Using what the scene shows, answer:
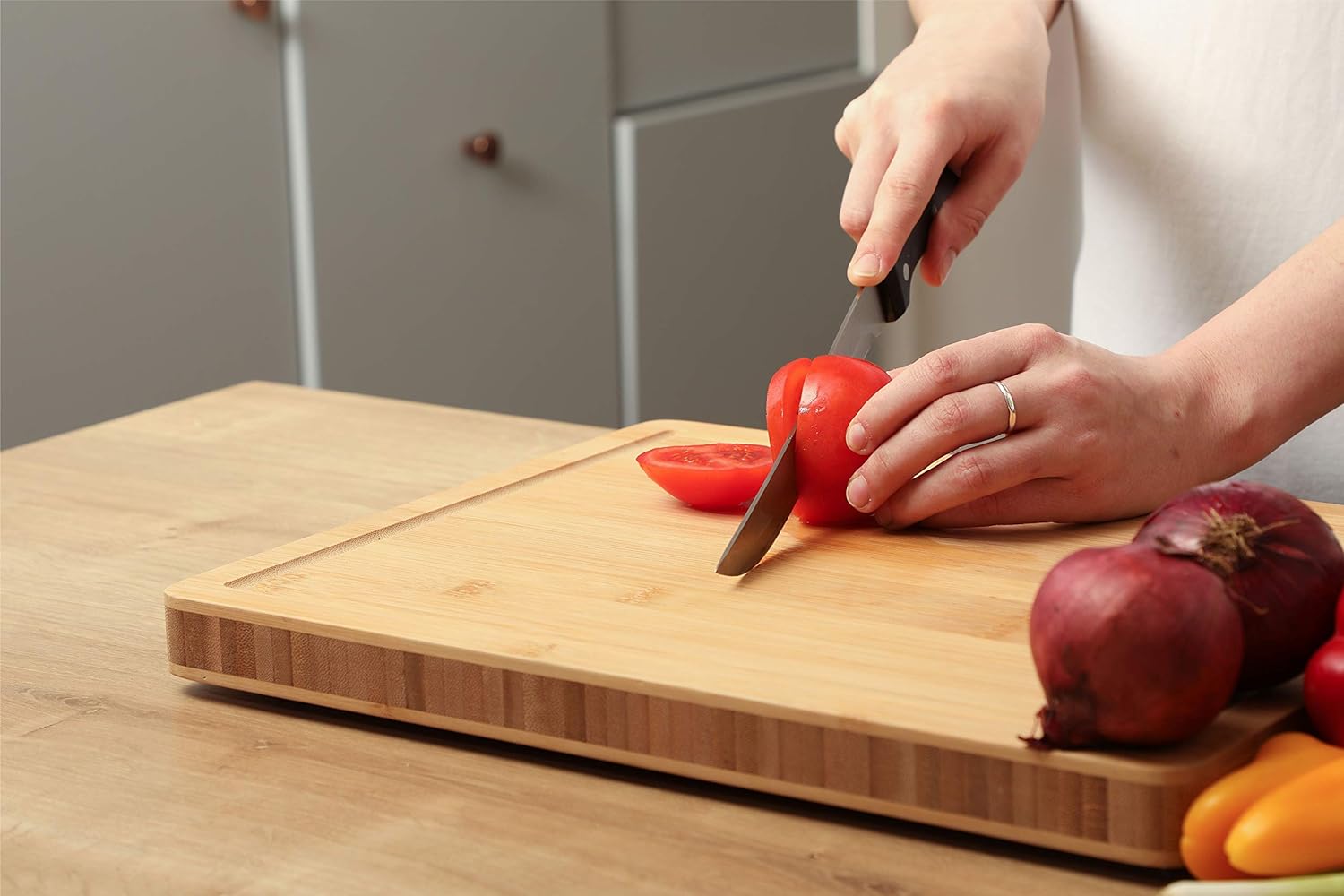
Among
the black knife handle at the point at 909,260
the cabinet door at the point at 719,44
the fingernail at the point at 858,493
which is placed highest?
the cabinet door at the point at 719,44

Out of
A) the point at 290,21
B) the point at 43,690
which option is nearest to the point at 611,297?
the point at 290,21

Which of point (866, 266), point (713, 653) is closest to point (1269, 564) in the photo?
point (713, 653)

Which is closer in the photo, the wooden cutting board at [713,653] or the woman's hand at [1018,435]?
the wooden cutting board at [713,653]

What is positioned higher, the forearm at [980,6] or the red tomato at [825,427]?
the forearm at [980,6]

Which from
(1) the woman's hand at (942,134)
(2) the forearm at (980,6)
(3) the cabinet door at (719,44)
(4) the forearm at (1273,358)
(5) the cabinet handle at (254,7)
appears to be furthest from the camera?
(3) the cabinet door at (719,44)

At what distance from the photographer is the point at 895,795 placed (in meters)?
0.68

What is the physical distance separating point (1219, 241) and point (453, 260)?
1.39 meters

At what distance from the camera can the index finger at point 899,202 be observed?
1.11 m

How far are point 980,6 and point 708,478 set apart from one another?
609mm

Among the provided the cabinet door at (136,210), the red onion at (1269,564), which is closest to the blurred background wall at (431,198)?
the cabinet door at (136,210)

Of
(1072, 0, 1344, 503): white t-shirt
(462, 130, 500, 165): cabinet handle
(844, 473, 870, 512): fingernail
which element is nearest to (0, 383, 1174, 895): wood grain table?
(844, 473, 870, 512): fingernail

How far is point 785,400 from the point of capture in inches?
40.2

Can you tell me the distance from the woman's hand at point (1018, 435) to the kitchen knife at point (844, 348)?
0.05 metres

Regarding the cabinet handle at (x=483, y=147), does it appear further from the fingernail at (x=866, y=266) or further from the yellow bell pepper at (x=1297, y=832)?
the yellow bell pepper at (x=1297, y=832)
